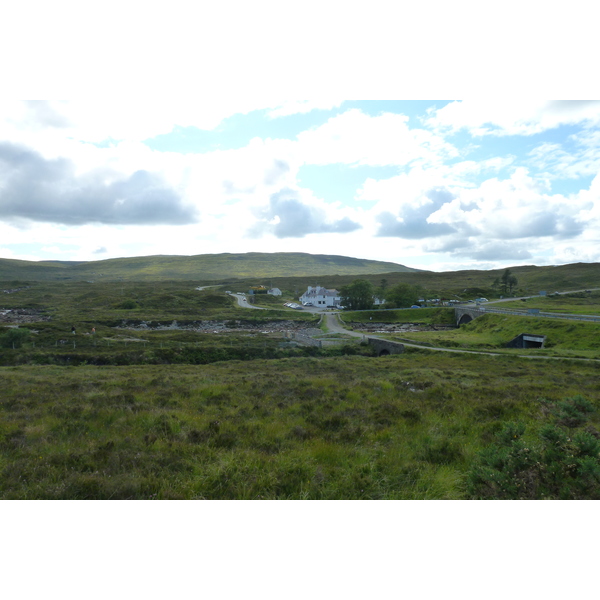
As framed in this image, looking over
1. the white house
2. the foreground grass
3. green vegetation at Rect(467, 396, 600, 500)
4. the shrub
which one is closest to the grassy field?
the foreground grass

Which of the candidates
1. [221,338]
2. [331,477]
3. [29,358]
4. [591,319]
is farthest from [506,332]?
[29,358]

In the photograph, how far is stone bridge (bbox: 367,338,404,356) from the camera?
151ft

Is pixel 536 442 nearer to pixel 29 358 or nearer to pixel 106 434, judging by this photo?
pixel 106 434

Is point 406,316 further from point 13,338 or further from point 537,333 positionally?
point 13,338

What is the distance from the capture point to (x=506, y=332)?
53.0 metres

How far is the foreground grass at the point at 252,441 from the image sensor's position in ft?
Answer: 16.9

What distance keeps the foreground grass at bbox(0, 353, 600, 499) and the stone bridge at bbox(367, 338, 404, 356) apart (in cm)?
3383

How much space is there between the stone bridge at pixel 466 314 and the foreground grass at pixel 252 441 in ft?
212

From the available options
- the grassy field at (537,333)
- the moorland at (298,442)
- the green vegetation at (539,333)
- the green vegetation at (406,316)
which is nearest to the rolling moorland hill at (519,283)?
the green vegetation at (406,316)

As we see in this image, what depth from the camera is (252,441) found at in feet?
23.7

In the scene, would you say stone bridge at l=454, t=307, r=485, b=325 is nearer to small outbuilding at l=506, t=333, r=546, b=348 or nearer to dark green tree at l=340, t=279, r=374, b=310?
small outbuilding at l=506, t=333, r=546, b=348

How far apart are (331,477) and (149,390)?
32.9 ft

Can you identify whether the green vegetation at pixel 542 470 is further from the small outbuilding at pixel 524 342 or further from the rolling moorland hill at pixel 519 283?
the rolling moorland hill at pixel 519 283

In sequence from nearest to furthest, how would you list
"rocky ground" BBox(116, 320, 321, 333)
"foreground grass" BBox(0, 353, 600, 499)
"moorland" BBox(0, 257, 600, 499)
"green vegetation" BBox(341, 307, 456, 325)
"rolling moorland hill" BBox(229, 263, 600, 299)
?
"moorland" BBox(0, 257, 600, 499) → "foreground grass" BBox(0, 353, 600, 499) → "rocky ground" BBox(116, 320, 321, 333) → "green vegetation" BBox(341, 307, 456, 325) → "rolling moorland hill" BBox(229, 263, 600, 299)
